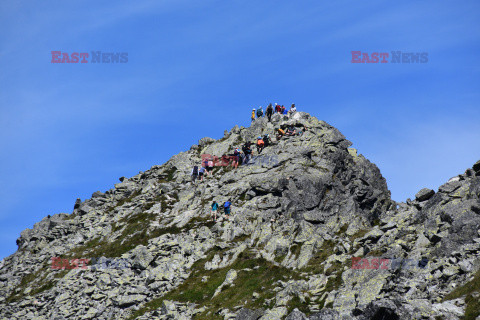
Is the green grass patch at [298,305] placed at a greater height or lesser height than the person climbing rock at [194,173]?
lesser

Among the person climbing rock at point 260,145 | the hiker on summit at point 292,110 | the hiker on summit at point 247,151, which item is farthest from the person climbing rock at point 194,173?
the hiker on summit at point 292,110

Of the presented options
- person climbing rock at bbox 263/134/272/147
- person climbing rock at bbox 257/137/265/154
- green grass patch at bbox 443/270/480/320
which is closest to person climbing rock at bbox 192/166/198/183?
person climbing rock at bbox 257/137/265/154

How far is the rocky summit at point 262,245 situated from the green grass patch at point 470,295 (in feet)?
0.26

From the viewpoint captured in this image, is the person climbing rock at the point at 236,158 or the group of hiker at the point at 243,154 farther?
the person climbing rock at the point at 236,158

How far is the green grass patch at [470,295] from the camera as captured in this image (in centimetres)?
2284

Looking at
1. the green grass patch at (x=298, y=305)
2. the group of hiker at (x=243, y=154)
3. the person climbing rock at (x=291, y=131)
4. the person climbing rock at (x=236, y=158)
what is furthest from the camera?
the person climbing rock at (x=236, y=158)

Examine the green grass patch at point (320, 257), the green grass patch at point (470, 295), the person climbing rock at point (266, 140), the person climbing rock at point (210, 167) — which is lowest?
the green grass patch at point (470, 295)

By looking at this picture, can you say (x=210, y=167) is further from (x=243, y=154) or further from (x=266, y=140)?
(x=266, y=140)

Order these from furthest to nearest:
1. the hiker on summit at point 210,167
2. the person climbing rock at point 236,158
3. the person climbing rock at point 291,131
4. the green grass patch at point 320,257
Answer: the hiker on summit at point 210,167
the person climbing rock at point 236,158
the person climbing rock at point 291,131
the green grass patch at point 320,257

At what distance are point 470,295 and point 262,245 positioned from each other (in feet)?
69.3

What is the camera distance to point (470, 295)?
24125 mm

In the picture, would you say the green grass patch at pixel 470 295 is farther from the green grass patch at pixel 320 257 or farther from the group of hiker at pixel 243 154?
the group of hiker at pixel 243 154

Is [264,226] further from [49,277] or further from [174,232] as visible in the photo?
[49,277]

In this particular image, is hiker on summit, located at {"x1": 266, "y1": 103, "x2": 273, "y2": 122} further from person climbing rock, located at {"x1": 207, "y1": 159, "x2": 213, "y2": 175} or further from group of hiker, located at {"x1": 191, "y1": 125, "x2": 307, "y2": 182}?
person climbing rock, located at {"x1": 207, "y1": 159, "x2": 213, "y2": 175}
